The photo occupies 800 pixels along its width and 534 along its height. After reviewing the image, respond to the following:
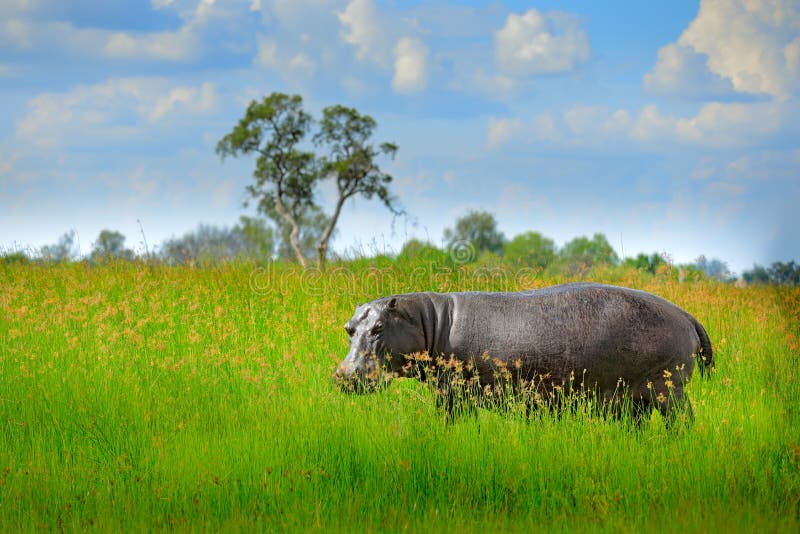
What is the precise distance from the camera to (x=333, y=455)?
5711 mm

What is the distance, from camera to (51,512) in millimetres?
5176

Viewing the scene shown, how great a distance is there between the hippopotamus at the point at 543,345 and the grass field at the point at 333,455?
0.32 m

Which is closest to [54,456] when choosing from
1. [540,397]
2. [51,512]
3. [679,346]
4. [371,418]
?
[51,512]

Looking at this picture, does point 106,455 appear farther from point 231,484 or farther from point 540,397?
point 540,397

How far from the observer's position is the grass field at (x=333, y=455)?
16.3 ft

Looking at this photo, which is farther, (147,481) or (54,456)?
(54,456)

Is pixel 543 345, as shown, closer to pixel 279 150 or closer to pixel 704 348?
pixel 704 348

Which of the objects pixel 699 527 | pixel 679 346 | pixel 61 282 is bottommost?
pixel 699 527

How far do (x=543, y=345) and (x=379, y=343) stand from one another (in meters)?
1.43

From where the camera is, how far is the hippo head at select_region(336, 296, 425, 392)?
6.40 meters

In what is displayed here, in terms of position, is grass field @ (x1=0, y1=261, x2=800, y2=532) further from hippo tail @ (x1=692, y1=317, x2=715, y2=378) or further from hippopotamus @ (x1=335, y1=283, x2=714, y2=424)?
hippo tail @ (x1=692, y1=317, x2=715, y2=378)

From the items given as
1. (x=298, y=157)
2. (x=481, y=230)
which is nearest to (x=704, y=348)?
(x=298, y=157)

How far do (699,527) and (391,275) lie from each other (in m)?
8.86

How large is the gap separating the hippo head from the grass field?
0.26 metres
